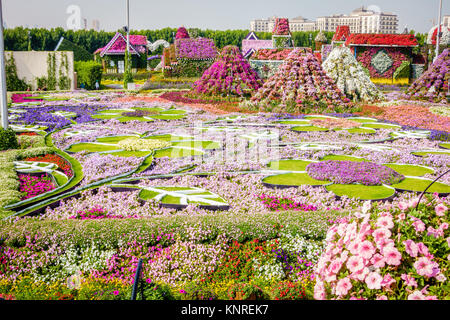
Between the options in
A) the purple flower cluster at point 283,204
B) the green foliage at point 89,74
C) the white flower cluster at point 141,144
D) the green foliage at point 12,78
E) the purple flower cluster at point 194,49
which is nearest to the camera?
the purple flower cluster at point 283,204

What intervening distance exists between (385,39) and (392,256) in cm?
4387

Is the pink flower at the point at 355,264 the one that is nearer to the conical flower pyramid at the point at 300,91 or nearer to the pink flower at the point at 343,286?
the pink flower at the point at 343,286

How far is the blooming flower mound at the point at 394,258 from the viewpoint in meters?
3.51

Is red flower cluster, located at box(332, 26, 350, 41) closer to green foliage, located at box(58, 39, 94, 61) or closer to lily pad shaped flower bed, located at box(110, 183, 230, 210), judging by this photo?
green foliage, located at box(58, 39, 94, 61)

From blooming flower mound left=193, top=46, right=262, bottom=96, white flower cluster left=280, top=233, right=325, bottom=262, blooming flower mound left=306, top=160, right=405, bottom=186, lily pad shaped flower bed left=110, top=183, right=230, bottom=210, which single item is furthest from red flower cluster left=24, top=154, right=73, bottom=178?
blooming flower mound left=193, top=46, right=262, bottom=96

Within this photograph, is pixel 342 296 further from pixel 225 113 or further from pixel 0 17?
pixel 225 113

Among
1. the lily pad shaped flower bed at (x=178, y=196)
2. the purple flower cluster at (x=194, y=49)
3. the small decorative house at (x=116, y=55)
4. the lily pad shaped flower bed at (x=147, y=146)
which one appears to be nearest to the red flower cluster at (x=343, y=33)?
the purple flower cluster at (x=194, y=49)

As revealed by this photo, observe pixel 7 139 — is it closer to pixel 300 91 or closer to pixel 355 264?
pixel 355 264

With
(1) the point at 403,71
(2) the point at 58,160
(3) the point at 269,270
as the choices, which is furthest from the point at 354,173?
(1) the point at 403,71

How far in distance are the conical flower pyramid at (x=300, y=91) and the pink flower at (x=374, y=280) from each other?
1923cm

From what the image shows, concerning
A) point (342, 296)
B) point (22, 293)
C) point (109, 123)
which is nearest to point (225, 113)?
point (109, 123)
